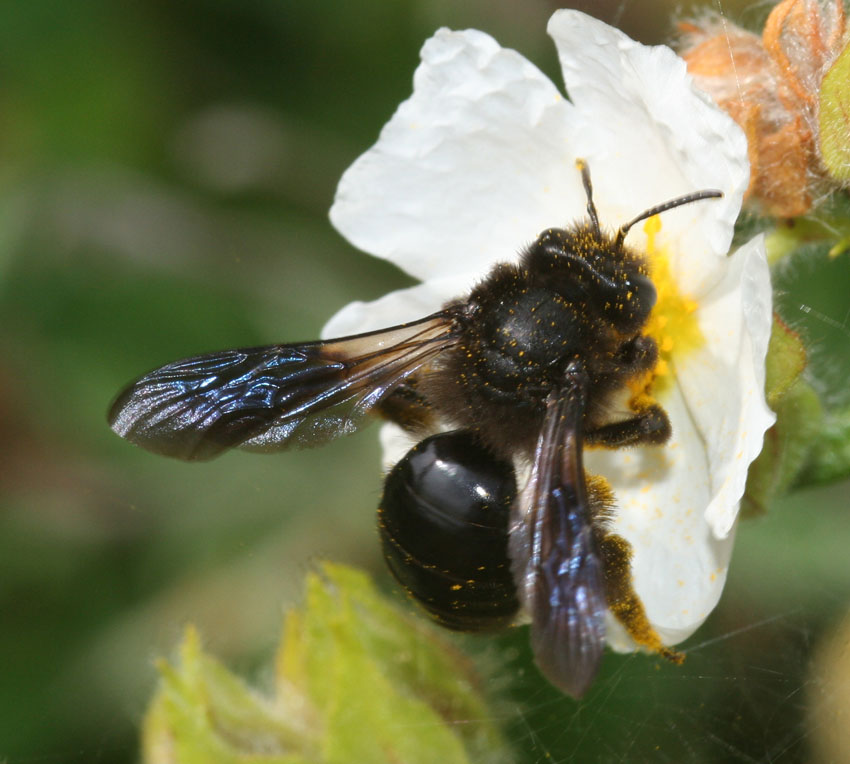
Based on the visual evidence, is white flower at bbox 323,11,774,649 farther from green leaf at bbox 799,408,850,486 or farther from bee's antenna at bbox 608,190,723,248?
green leaf at bbox 799,408,850,486

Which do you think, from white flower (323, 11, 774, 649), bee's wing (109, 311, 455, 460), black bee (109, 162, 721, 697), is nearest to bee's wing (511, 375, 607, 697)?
black bee (109, 162, 721, 697)

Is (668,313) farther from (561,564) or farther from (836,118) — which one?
(561,564)

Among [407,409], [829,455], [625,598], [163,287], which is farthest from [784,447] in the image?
[163,287]

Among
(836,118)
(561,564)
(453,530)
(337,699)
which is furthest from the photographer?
(337,699)

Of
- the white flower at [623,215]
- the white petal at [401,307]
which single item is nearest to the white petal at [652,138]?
the white flower at [623,215]

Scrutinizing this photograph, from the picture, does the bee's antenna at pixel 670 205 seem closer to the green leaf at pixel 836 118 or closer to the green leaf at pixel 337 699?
the green leaf at pixel 836 118
